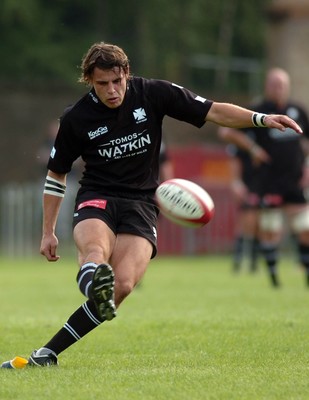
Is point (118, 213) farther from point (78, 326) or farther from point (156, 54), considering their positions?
point (156, 54)

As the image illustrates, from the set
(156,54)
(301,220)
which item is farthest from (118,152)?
(156,54)

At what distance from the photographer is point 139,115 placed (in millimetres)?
7918

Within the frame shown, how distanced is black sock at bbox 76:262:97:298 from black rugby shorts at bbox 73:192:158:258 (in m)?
0.50

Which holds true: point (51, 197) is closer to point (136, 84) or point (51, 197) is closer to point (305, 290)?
point (136, 84)

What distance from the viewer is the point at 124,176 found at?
26.0 feet

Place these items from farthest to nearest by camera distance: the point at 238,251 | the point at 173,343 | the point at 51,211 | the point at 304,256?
the point at 238,251, the point at 304,256, the point at 173,343, the point at 51,211

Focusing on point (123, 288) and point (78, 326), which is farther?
point (123, 288)

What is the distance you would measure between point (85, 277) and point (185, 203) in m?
0.96

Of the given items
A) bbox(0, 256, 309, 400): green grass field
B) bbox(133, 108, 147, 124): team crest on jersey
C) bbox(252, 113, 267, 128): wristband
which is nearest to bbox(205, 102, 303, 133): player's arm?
bbox(252, 113, 267, 128): wristband

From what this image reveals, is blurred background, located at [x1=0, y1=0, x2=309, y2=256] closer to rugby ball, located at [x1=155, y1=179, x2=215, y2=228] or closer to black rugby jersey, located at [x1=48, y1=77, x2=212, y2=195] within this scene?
black rugby jersey, located at [x1=48, y1=77, x2=212, y2=195]

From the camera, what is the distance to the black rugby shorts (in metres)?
7.75

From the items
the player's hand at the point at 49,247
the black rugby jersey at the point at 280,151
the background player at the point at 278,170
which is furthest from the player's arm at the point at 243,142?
the player's hand at the point at 49,247

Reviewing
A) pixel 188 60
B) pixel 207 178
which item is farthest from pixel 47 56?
pixel 207 178

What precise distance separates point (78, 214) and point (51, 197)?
26 centimetres
